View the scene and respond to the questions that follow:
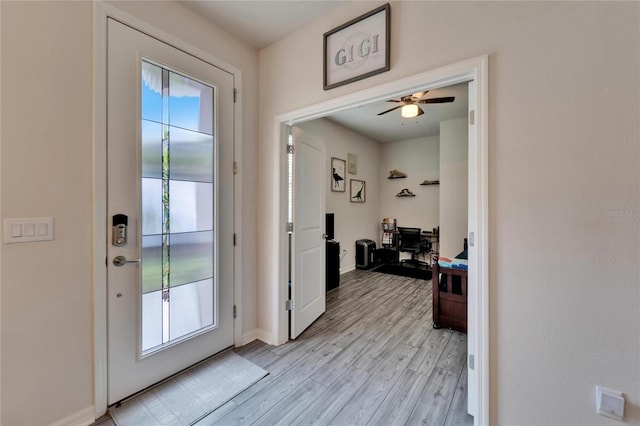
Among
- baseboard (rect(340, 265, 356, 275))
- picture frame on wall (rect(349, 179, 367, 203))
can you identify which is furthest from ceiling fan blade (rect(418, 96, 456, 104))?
baseboard (rect(340, 265, 356, 275))

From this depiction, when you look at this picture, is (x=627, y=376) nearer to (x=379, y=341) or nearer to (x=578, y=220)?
(x=578, y=220)

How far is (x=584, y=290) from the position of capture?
1.18 m

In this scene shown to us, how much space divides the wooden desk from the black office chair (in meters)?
2.65

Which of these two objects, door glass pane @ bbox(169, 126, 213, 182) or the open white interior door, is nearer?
the open white interior door

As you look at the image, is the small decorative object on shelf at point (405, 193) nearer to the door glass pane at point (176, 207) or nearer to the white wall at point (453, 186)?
the white wall at point (453, 186)

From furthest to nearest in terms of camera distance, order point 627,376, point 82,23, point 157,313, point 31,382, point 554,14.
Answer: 1. point 157,313
2. point 82,23
3. point 31,382
4. point 554,14
5. point 627,376

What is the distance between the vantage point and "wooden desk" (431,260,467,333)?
2598mm

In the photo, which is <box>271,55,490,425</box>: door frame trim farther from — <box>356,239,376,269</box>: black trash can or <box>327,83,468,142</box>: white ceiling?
<box>356,239,376,269</box>: black trash can

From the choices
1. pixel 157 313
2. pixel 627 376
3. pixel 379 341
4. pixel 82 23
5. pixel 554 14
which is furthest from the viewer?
pixel 379 341

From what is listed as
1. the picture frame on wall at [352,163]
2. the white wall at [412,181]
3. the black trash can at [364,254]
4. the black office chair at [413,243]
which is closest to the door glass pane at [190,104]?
the picture frame on wall at [352,163]

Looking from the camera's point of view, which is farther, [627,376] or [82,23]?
[82,23]

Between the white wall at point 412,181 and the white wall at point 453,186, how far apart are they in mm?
1084

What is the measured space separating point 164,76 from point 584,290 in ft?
9.28

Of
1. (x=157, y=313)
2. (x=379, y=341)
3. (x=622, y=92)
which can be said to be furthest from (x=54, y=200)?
(x=622, y=92)
